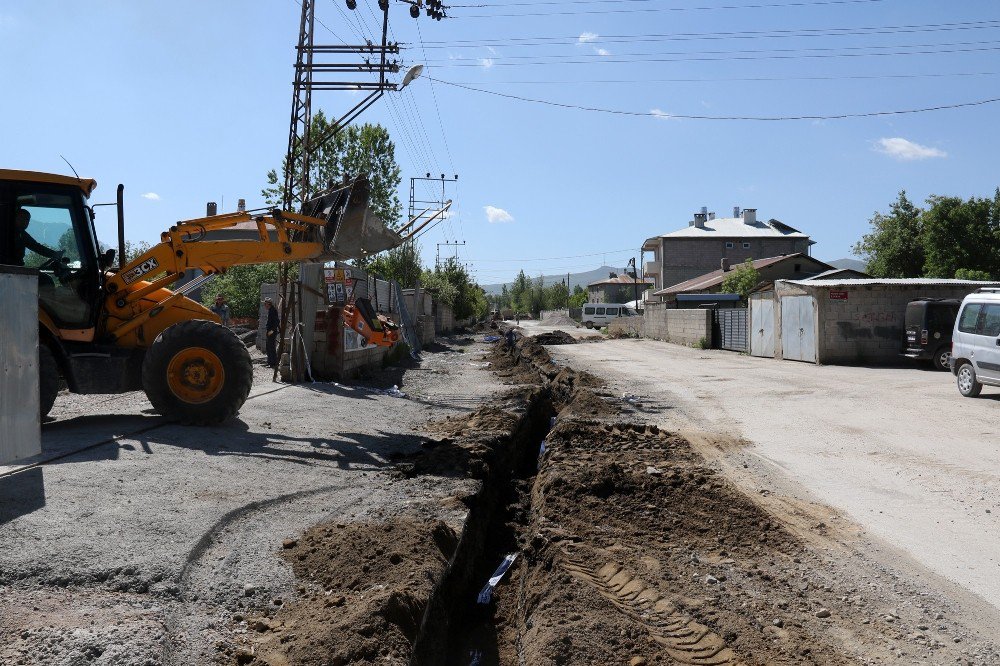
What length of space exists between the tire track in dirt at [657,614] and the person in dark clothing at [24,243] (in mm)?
6833

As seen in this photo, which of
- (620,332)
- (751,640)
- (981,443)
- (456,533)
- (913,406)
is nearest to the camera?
(751,640)

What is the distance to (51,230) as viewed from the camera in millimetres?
9148

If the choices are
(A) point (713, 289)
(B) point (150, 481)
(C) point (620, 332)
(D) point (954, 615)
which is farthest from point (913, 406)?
(A) point (713, 289)

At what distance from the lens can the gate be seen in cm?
3147

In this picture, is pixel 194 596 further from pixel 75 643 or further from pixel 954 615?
pixel 954 615

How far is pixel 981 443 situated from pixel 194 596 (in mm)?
9367

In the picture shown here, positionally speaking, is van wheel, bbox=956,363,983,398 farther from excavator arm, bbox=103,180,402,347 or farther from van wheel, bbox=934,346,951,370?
excavator arm, bbox=103,180,402,347

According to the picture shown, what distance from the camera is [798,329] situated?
25.2 meters

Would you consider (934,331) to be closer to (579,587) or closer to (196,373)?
(196,373)

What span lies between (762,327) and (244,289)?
76.4ft

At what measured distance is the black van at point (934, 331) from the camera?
2123 cm

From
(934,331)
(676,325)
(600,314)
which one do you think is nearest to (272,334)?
(934,331)

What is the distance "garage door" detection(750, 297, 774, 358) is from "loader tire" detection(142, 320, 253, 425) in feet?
70.9

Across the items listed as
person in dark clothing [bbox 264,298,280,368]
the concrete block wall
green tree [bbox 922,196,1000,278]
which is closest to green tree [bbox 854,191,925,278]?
green tree [bbox 922,196,1000,278]
